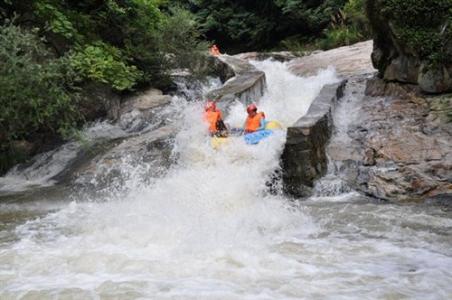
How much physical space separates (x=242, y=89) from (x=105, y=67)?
3.33m

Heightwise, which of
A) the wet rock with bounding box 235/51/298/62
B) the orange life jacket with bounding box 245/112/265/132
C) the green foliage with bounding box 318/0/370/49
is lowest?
the orange life jacket with bounding box 245/112/265/132

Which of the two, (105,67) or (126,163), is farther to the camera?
(105,67)

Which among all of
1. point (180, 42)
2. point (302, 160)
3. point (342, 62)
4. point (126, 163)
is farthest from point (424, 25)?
point (180, 42)

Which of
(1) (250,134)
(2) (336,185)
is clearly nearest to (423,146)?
(2) (336,185)

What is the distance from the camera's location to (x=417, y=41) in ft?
34.7

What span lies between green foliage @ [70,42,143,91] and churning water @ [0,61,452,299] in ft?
12.1

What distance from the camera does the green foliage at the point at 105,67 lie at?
480 inches

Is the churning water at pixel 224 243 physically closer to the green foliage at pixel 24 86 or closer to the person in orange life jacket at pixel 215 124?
the person in orange life jacket at pixel 215 124

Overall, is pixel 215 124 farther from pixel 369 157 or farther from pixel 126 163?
pixel 369 157

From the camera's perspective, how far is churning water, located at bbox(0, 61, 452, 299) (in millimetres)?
4902

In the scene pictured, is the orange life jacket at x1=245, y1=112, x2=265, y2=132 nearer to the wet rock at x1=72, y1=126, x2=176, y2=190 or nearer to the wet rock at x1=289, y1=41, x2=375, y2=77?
the wet rock at x1=72, y1=126, x2=176, y2=190

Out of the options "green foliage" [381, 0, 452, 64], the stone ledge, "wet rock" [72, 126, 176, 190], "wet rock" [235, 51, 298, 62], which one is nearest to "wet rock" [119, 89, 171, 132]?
"wet rock" [72, 126, 176, 190]

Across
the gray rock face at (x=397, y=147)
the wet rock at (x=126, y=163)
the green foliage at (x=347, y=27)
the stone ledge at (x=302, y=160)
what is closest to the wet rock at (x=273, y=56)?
the green foliage at (x=347, y=27)

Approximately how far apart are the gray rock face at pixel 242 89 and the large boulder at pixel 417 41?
3308mm
